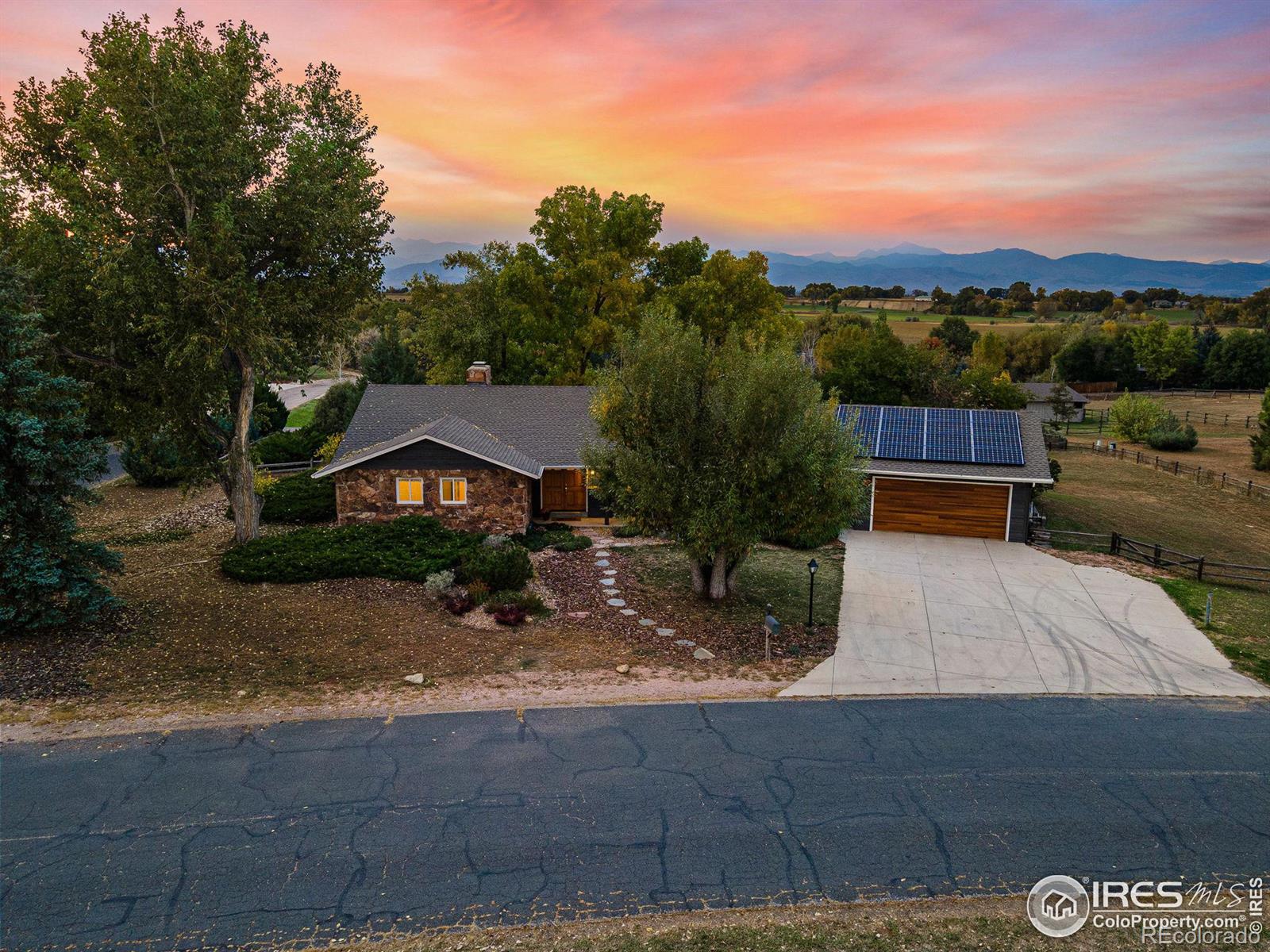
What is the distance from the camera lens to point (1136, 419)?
1943 inches

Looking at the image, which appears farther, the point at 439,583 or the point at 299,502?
the point at 299,502

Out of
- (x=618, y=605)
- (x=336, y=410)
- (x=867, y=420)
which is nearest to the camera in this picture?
(x=618, y=605)

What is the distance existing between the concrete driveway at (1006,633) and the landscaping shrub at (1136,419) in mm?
35440

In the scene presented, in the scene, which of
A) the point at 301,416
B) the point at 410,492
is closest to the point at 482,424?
the point at 410,492

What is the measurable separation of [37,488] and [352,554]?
20.5ft

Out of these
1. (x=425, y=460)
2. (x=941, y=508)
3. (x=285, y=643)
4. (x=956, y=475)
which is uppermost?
(x=425, y=460)

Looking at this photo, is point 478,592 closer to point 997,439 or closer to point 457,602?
point 457,602

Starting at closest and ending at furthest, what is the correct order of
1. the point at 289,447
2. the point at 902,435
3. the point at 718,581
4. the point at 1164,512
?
the point at 718,581, the point at 902,435, the point at 1164,512, the point at 289,447

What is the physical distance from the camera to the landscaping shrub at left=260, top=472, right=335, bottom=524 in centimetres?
2277

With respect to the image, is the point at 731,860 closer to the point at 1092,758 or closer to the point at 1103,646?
the point at 1092,758

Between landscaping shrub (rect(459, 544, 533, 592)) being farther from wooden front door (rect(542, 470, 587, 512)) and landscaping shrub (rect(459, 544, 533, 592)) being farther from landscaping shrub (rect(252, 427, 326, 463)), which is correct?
landscaping shrub (rect(252, 427, 326, 463))

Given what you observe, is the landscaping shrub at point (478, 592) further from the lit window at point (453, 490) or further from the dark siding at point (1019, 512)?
the dark siding at point (1019, 512)

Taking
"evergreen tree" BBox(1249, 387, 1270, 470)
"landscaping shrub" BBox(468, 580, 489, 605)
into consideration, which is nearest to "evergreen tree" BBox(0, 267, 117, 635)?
"landscaping shrub" BBox(468, 580, 489, 605)

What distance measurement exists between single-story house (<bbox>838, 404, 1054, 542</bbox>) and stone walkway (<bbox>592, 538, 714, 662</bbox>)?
8.42 meters
